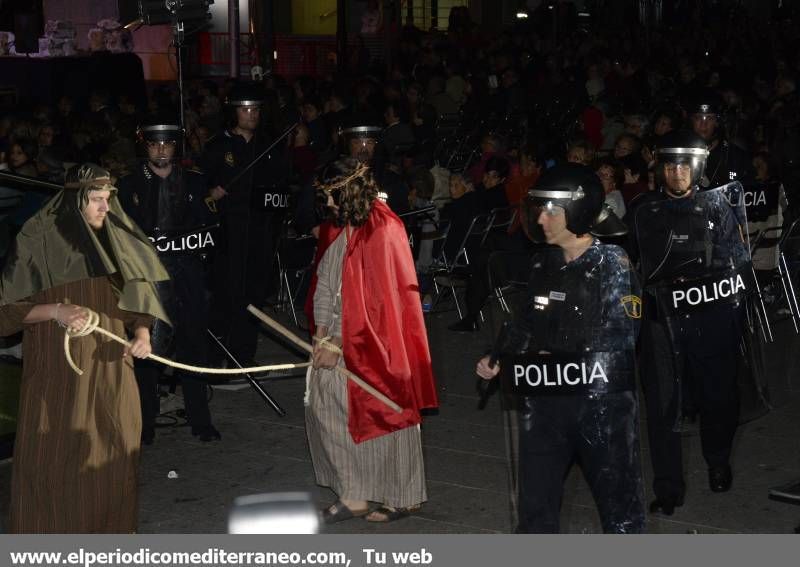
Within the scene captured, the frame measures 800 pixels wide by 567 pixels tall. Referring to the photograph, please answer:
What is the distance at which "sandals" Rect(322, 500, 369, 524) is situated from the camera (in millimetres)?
6367

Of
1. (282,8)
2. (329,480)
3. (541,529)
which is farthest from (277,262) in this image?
(282,8)

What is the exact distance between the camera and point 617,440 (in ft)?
15.9

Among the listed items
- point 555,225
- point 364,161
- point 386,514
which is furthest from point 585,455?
point 364,161

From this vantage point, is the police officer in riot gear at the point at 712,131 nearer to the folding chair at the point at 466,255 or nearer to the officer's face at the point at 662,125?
the officer's face at the point at 662,125

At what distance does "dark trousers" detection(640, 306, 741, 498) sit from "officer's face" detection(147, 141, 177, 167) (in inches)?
113

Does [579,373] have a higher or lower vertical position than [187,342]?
higher

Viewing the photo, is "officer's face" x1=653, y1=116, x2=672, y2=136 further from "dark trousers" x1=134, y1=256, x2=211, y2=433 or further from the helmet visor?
the helmet visor

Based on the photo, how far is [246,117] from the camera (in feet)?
29.9

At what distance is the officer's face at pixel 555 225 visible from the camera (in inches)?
193

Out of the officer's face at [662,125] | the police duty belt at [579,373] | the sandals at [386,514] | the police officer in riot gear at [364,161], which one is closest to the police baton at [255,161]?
the police officer in riot gear at [364,161]

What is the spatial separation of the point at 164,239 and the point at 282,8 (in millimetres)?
28247

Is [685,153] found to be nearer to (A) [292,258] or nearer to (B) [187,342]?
(B) [187,342]

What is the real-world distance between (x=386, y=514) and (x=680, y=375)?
5.01 ft

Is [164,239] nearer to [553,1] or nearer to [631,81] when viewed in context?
[631,81]
